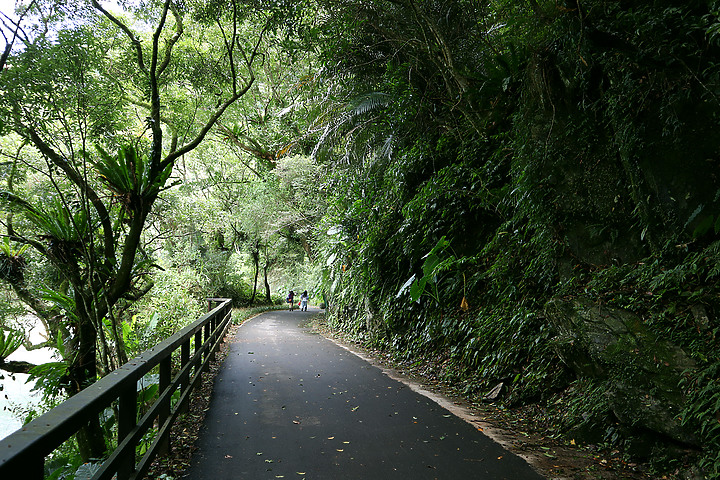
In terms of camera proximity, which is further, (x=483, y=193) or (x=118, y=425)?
(x=483, y=193)

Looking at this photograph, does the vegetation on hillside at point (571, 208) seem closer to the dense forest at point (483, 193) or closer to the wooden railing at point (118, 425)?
the dense forest at point (483, 193)

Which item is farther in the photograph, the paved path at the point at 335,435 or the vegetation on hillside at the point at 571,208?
the vegetation on hillside at the point at 571,208

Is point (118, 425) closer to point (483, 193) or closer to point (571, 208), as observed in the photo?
point (571, 208)

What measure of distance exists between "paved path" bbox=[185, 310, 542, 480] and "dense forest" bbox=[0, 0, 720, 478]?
3.45 feet

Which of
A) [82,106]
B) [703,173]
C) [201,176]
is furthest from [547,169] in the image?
[201,176]

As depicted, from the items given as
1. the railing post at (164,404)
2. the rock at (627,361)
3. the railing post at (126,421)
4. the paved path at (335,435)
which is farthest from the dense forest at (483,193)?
the railing post at (126,421)

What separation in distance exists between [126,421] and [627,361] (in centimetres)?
414

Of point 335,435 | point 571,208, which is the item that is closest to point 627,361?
point 571,208

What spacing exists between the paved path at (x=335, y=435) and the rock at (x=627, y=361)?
111 centimetres

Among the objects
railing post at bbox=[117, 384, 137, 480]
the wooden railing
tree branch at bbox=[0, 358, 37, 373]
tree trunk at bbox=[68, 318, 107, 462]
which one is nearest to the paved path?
the wooden railing

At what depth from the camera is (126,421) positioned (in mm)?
2697

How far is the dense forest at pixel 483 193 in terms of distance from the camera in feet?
13.5

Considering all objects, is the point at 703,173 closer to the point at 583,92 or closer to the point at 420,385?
the point at 583,92

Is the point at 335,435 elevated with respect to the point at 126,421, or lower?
lower
